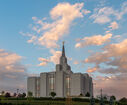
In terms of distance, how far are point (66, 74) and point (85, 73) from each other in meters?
15.0

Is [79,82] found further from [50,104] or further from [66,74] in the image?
[50,104]

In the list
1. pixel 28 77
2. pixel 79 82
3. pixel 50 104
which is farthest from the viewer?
pixel 28 77

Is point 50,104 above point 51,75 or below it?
below

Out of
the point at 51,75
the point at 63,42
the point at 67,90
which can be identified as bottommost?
the point at 67,90

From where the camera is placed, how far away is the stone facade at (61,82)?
10931cm

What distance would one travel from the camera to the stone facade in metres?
109

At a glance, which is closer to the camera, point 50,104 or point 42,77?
point 50,104

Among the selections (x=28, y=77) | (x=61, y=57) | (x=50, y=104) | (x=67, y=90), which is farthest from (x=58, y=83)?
(x=50, y=104)

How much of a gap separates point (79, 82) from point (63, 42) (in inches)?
982

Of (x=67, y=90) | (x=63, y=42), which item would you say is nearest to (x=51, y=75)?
(x=67, y=90)

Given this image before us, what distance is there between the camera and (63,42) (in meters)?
119

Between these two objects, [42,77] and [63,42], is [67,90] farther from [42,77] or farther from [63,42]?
[63,42]

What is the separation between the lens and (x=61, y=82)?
110 m

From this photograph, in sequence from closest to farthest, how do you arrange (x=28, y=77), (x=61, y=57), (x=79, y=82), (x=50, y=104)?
(x=50, y=104) < (x=79, y=82) < (x=61, y=57) < (x=28, y=77)
